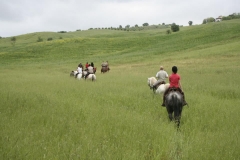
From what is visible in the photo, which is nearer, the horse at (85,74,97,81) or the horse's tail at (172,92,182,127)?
the horse's tail at (172,92,182,127)

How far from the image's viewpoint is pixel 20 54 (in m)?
67.1

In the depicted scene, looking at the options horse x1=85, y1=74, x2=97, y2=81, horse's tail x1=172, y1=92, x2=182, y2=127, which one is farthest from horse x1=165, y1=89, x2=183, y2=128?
horse x1=85, y1=74, x2=97, y2=81

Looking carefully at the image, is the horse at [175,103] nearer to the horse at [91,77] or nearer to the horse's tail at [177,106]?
the horse's tail at [177,106]

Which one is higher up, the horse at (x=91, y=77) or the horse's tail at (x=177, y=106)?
the horse's tail at (x=177, y=106)

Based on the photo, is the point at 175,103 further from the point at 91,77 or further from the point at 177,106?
the point at 91,77

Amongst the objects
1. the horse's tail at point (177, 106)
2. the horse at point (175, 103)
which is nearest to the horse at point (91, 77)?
the horse at point (175, 103)

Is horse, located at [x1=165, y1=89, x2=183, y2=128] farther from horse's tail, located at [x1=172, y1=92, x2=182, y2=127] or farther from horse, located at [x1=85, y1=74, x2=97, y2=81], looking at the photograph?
horse, located at [x1=85, y1=74, x2=97, y2=81]

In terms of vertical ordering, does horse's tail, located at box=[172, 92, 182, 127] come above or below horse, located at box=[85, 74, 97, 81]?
above

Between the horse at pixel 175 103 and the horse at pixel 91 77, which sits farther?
the horse at pixel 91 77

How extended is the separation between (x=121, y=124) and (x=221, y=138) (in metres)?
2.75

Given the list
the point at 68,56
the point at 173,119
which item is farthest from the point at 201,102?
the point at 68,56

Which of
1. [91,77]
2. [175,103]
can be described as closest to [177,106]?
[175,103]

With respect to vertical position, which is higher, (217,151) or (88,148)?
(88,148)

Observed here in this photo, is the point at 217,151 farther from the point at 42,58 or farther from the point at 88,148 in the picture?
the point at 42,58
